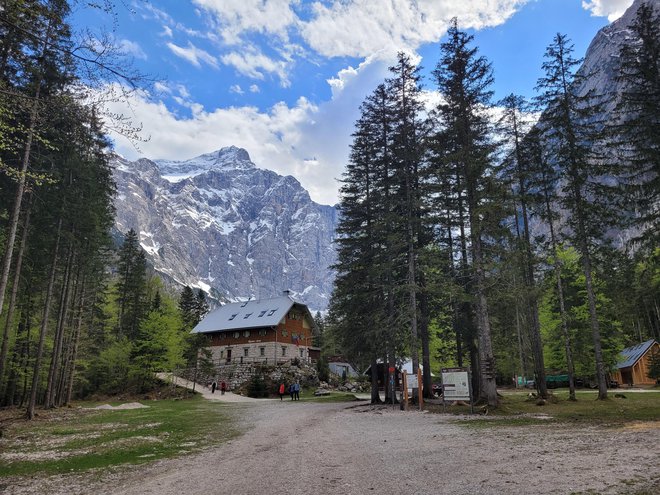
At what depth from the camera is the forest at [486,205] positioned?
18438 millimetres

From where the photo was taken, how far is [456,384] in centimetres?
1856

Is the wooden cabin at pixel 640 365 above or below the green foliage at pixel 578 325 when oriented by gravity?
below

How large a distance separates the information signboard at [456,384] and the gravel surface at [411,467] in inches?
263

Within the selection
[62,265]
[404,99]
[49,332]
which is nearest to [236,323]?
[49,332]

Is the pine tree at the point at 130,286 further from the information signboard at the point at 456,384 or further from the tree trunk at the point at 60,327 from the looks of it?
the information signboard at the point at 456,384

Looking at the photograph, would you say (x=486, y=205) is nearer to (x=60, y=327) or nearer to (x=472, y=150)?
(x=472, y=150)

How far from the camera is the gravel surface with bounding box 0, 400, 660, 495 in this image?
20.0 ft

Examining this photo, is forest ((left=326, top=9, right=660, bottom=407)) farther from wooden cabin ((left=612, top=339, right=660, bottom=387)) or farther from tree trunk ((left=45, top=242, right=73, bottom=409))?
wooden cabin ((left=612, top=339, right=660, bottom=387))

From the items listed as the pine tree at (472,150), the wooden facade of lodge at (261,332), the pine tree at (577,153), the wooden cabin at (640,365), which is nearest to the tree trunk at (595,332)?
the pine tree at (577,153)

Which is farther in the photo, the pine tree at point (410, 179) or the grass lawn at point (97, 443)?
the pine tree at point (410, 179)

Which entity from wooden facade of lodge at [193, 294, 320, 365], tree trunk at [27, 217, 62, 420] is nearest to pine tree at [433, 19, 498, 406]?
tree trunk at [27, 217, 62, 420]

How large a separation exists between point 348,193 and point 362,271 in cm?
583

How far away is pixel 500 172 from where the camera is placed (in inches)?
787

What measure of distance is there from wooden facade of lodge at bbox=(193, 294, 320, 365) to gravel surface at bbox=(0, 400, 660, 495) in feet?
123
